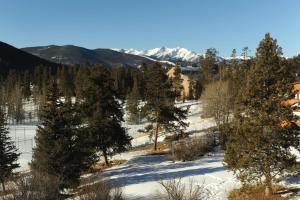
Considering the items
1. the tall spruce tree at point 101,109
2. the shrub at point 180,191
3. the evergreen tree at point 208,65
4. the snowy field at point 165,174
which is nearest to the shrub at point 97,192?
the shrub at point 180,191

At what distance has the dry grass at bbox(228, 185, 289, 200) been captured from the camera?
2073 centimetres

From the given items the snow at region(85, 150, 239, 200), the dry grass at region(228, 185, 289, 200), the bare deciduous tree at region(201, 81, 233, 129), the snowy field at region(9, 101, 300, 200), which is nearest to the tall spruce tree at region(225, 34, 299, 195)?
the dry grass at region(228, 185, 289, 200)

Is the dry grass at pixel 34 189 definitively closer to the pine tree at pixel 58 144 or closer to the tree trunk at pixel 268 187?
the pine tree at pixel 58 144

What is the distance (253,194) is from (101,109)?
48.3ft

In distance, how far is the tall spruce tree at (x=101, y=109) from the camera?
105 feet

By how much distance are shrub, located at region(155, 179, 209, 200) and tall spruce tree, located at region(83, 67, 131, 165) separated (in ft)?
32.5

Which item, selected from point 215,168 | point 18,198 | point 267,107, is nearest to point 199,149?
point 215,168

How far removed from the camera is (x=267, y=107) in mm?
19344

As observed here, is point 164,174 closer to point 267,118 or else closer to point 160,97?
point 267,118

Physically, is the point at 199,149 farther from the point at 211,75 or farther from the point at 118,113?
the point at 211,75

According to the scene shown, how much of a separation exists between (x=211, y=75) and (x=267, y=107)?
106169 mm

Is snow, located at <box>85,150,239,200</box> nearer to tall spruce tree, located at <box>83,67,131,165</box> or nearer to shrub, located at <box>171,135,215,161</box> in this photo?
shrub, located at <box>171,135,215,161</box>

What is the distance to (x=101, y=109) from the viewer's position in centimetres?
3222

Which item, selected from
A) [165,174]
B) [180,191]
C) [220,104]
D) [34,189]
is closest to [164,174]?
[165,174]
